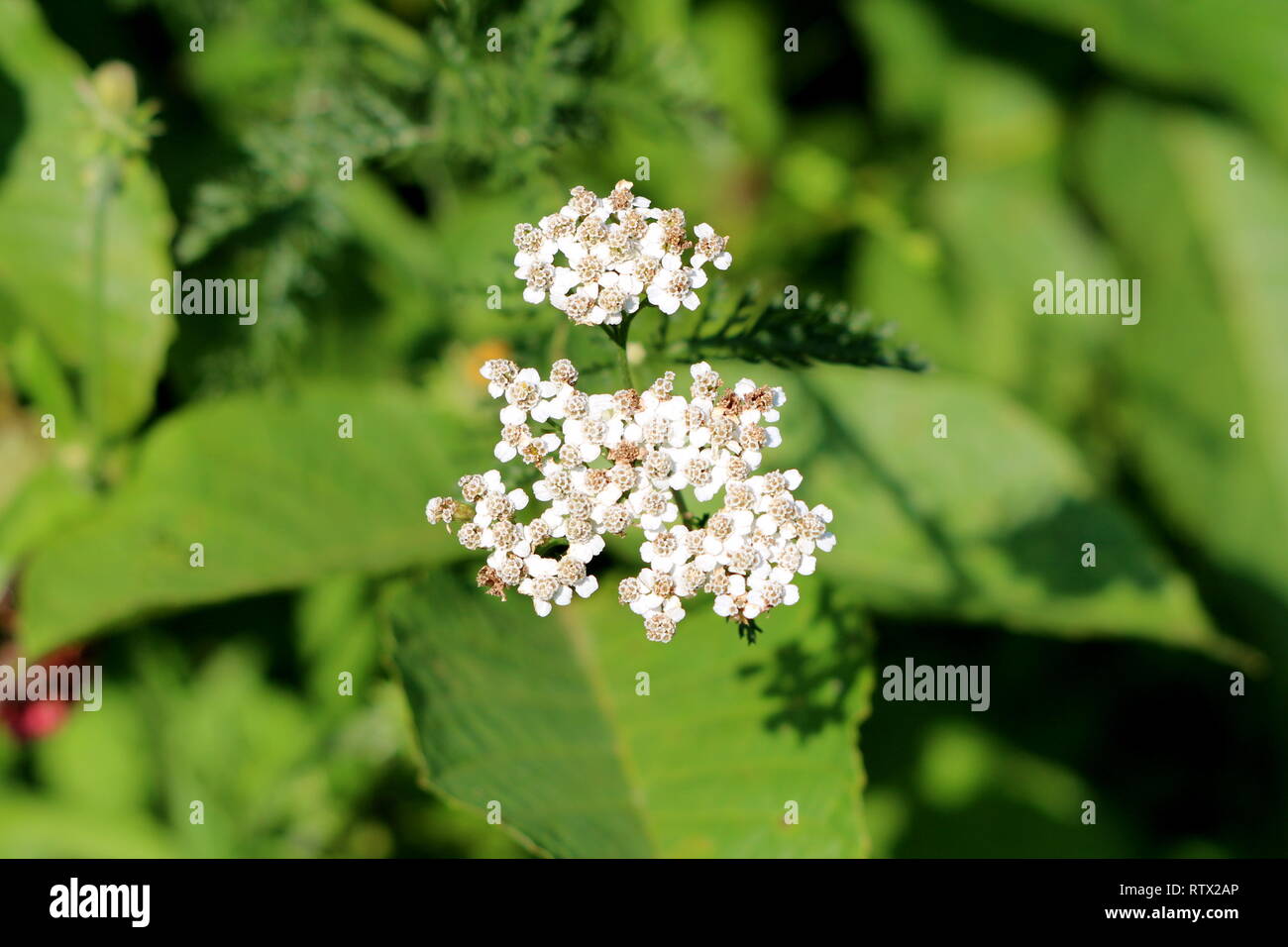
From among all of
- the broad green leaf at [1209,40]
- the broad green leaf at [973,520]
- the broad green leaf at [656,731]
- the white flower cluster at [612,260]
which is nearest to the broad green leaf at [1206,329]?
the broad green leaf at [1209,40]

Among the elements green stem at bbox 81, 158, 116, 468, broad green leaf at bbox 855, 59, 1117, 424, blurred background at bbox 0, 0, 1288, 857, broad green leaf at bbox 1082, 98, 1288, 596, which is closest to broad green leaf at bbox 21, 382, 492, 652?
A: blurred background at bbox 0, 0, 1288, 857

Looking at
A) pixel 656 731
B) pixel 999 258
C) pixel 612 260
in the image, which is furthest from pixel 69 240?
pixel 999 258

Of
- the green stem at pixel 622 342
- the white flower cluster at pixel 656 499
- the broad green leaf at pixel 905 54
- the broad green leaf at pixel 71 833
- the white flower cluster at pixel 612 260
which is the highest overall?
the broad green leaf at pixel 905 54

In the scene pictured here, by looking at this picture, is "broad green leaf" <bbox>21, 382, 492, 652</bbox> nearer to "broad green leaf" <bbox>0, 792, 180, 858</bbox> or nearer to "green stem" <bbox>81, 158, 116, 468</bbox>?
"green stem" <bbox>81, 158, 116, 468</bbox>

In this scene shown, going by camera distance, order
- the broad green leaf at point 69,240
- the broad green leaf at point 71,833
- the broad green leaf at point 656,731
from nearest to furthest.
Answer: the broad green leaf at point 656,731
the broad green leaf at point 69,240
the broad green leaf at point 71,833

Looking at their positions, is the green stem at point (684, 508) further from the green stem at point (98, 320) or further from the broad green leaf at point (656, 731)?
the green stem at point (98, 320)

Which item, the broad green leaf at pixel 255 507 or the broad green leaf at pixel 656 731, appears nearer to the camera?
the broad green leaf at pixel 656 731

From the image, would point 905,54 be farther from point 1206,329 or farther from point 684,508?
point 684,508
